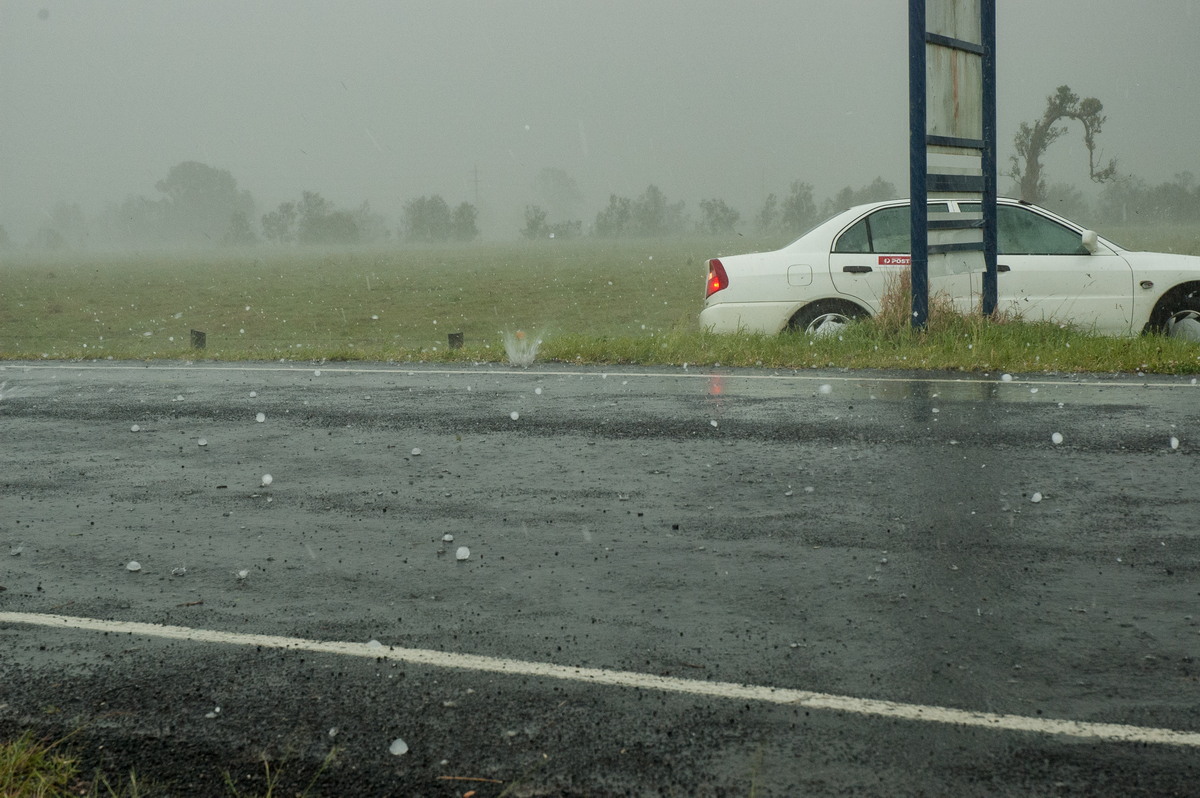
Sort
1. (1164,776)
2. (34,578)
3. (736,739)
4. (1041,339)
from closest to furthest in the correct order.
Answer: (1164,776) → (736,739) → (34,578) → (1041,339)

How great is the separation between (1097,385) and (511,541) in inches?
232

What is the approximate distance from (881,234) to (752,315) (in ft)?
5.19

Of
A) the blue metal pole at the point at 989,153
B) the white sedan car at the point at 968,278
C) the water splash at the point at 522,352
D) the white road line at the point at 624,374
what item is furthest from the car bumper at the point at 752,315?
the blue metal pole at the point at 989,153

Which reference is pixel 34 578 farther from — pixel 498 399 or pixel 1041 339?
pixel 1041 339

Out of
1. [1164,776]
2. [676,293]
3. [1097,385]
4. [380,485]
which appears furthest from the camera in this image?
[676,293]

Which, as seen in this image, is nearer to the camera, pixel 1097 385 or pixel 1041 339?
pixel 1097 385

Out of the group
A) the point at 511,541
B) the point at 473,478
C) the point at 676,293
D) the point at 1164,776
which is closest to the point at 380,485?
the point at 473,478

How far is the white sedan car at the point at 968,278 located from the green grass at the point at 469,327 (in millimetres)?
338

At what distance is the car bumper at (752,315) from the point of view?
37.6ft

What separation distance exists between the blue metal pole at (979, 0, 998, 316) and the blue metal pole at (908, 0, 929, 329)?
66 cm

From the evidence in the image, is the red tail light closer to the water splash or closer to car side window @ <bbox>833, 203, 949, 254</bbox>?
car side window @ <bbox>833, 203, 949, 254</bbox>

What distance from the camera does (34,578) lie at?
14.8 ft

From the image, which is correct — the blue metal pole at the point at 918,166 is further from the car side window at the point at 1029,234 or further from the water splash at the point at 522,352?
the water splash at the point at 522,352

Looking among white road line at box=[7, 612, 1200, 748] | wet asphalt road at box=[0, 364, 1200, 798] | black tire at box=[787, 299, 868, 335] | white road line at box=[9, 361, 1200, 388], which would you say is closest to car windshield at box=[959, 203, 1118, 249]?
black tire at box=[787, 299, 868, 335]
